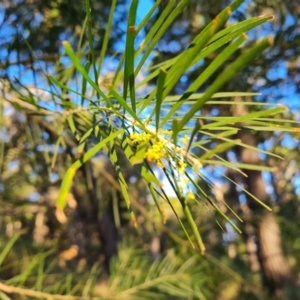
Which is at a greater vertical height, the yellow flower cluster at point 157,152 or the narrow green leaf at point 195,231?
the yellow flower cluster at point 157,152

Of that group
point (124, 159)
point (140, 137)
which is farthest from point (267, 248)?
point (140, 137)

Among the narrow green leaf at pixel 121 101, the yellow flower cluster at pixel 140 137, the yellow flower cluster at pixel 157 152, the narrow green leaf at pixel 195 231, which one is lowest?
the narrow green leaf at pixel 195 231

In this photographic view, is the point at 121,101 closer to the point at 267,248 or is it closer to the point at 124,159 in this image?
the point at 124,159

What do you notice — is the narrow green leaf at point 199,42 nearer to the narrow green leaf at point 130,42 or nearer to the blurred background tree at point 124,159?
the narrow green leaf at point 130,42

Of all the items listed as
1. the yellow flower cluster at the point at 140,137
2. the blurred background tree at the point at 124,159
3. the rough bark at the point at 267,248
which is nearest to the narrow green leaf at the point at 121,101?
the yellow flower cluster at the point at 140,137

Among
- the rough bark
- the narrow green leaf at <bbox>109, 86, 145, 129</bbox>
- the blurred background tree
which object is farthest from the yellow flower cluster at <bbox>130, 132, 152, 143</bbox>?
the rough bark

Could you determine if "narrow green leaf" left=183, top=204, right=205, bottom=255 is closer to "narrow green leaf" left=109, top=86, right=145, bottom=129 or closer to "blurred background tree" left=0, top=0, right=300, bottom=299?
"narrow green leaf" left=109, top=86, right=145, bottom=129

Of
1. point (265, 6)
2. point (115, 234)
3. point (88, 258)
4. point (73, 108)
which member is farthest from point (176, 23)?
point (88, 258)

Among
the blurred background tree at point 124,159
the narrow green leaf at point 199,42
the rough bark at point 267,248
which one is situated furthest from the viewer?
the rough bark at point 267,248
